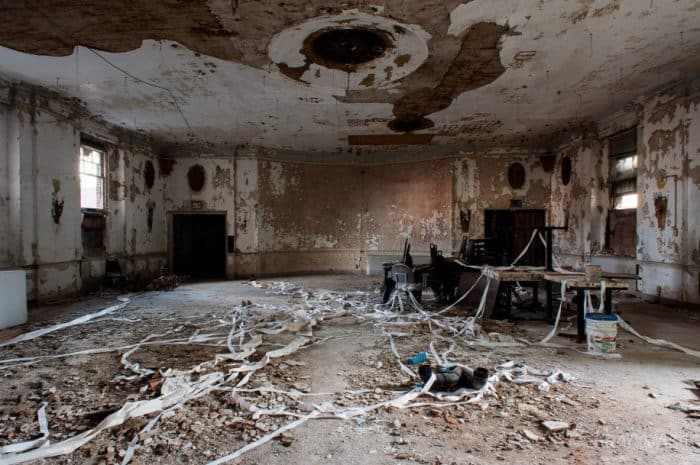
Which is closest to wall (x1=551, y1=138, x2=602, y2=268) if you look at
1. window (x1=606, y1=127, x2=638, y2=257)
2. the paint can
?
window (x1=606, y1=127, x2=638, y2=257)

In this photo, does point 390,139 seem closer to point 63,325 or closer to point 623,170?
point 623,170

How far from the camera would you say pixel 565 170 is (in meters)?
10.8

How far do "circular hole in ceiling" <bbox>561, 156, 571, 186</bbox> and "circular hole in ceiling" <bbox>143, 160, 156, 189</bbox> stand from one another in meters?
11.9

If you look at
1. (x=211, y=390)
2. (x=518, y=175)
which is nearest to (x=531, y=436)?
(x=211, y=390)

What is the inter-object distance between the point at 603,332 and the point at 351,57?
16.2 ft

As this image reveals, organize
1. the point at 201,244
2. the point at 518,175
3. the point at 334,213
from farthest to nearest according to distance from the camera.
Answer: the point at 201,244, the point at 334,213, the point at 518,175

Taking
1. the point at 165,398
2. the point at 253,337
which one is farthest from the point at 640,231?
the point at 165,398

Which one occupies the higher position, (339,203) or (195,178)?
(195,178)

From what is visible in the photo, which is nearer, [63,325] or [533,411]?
[533,411]

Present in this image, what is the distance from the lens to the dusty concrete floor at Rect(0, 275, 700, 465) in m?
2.37

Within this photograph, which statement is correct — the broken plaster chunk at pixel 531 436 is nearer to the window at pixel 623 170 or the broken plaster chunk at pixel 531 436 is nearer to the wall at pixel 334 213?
the window at pixel 623 170

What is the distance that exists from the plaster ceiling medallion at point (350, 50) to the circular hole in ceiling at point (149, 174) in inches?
265

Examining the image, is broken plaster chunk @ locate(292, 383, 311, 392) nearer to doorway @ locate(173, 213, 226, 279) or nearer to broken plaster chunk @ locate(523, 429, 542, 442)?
broken plaster chunk @ locate(523, 429, 542, 442)

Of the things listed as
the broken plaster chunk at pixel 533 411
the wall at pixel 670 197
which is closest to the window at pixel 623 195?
the wall at pixel 670 197
